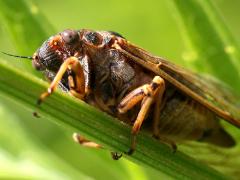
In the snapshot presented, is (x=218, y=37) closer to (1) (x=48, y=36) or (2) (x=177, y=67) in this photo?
(2) (x=177, y=67)

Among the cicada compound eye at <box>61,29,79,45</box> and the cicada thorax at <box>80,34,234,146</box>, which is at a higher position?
the cicada compound eye at <box>61,29,79,45</box>

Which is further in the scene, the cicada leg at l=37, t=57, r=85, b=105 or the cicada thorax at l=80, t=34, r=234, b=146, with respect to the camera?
the cicada thorax at l=80, t=34, r=234, b=146

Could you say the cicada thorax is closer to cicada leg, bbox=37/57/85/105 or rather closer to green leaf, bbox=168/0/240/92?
cicada leg, bbox=37/57/85/105

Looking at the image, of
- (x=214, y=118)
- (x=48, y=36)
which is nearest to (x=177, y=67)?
(x=214, y=118)

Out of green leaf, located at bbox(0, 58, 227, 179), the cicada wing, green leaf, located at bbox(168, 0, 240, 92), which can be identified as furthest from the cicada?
green leaf, located at bbox(0, 58, 227, 179)

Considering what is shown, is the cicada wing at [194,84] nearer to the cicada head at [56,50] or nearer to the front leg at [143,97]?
the front leg at [143,97]

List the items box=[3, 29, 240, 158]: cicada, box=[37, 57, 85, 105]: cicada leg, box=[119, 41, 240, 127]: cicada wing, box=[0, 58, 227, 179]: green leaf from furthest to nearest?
box=[119, 41, 240, 127]: cicada wing → box=[3, 29, 240, 158]: cicada → box=[37, 57, 85, 105]: cicada leg → box=[0, 58, 227, 179]: green leaf

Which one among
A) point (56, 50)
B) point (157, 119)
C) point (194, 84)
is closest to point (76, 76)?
point (56, 50)

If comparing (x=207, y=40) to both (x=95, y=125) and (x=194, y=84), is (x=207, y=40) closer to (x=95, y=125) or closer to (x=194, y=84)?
(x=194, y=84)
